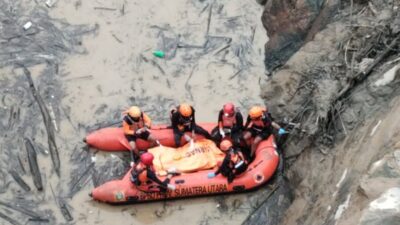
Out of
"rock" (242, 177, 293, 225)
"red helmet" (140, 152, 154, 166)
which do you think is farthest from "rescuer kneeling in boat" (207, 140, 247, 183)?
"red helmet" (140, 152, 154, 166)

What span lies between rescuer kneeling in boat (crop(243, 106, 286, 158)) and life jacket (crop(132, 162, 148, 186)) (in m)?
1.92

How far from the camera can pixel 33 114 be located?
1112cm

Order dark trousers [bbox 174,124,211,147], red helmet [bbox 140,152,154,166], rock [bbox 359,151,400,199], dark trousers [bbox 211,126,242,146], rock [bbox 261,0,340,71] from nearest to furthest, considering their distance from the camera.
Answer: rock [bbox 359,151,400,199]
red helmet [bbox 140,152,154,166]
dark trousers [bbox 211,126,242,146]
dark trousers [bbox 174,124,211,147]
rock [bbox 261,0,340,71]

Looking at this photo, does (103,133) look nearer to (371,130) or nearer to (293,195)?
(293,195)

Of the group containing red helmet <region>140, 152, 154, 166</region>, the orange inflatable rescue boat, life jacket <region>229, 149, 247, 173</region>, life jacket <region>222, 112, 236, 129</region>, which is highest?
life jacket <region>222, 112, 236, 129</region>

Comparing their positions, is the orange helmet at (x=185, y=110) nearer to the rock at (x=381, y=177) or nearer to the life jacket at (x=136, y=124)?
the life jacket at (x=136, y=124)

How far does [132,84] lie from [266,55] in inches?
110

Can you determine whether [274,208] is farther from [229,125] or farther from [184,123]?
[184,123]

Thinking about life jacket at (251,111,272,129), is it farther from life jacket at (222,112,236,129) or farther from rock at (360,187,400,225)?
rock at (360,187,400,225)

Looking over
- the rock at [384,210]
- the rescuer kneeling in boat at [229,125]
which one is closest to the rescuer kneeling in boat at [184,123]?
the rescuer kneeling in boat at [229,125]

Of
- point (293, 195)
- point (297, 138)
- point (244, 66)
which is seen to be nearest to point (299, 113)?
point (297, 138)

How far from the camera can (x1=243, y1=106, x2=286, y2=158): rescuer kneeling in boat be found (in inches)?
393

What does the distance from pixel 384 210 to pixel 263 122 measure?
3.77 m

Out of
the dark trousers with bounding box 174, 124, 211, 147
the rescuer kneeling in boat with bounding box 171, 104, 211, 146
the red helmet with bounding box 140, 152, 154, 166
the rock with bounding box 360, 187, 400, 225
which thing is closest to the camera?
the rock with bounding box 360, 187, 400, 225
